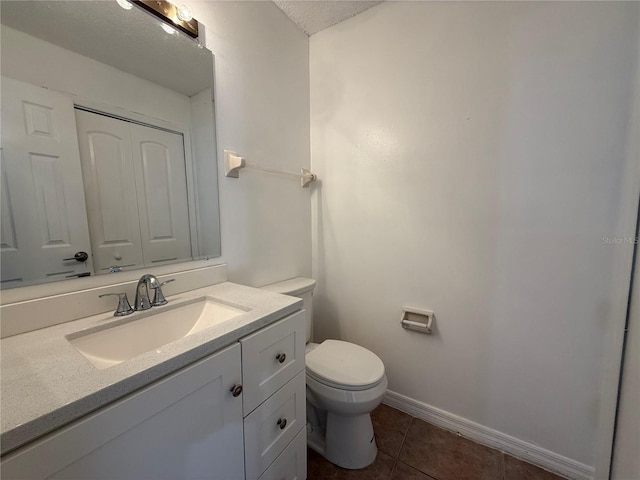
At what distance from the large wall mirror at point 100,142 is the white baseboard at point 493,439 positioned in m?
1.47

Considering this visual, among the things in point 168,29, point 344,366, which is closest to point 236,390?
point 344,366

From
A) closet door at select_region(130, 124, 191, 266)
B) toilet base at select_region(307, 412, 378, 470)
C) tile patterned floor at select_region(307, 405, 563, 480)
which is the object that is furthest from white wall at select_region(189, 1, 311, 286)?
tile patterned floor at select_region(307, 405, 563, 480)

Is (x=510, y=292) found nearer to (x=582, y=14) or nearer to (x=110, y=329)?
(x=582, y=14)

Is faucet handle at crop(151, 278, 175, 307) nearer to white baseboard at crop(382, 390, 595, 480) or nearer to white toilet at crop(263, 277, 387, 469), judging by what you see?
white toilet at crop(263, 277, 387, 469)

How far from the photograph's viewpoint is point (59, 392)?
0.50 m

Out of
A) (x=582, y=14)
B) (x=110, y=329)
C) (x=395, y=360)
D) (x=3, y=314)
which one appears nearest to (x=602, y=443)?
(x=395, y=360)

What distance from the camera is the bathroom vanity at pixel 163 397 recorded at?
0.47 m

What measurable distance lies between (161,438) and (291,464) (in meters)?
0.65

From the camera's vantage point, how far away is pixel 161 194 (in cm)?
106

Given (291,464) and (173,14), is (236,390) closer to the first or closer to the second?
(291,464)

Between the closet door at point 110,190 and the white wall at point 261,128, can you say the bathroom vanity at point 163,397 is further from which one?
the white wall at point 261,128

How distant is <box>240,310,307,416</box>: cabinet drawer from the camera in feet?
2.64

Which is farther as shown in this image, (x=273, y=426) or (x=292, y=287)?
(x=292, y=287)

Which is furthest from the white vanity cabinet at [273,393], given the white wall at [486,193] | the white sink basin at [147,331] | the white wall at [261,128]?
the white wall at [486,193]
